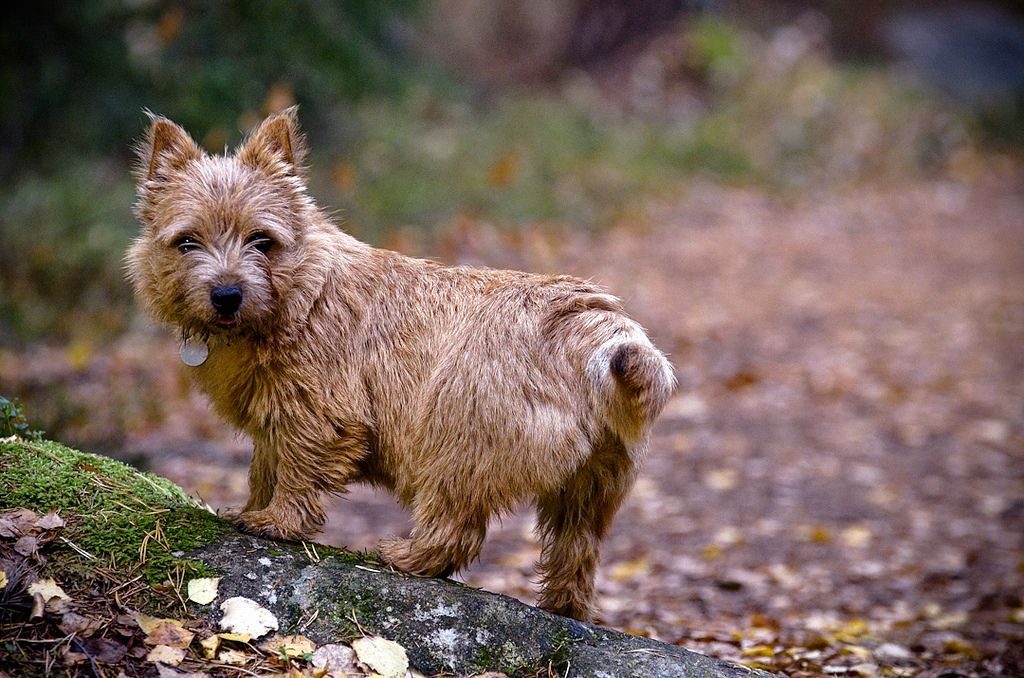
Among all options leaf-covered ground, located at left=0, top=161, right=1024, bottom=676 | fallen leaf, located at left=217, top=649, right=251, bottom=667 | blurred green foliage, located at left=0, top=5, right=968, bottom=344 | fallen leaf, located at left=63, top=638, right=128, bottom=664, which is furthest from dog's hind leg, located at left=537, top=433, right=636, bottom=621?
blurred green foliage, located at left=0, top=5, right=968, bottom=344

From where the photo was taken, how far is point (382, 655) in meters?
3.58

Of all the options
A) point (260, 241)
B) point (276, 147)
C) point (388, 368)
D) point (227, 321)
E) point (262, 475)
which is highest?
point (276, 147)

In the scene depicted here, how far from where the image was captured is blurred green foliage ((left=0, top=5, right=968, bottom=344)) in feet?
35.7

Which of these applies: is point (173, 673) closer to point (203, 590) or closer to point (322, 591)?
point (203, 590)

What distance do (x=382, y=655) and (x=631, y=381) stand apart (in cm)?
139

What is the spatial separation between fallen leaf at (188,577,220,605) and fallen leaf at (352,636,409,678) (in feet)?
1.90

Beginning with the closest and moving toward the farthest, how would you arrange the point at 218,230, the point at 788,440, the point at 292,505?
the point at 218,230, the point at 292,505, the point at 788,440

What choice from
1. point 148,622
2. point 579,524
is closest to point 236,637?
point 148,622

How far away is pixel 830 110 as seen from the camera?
69.2 feet

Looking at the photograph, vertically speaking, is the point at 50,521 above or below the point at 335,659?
above

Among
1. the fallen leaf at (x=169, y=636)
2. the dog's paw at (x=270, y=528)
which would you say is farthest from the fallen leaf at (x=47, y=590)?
the dog's paw at (x=270, y=528)

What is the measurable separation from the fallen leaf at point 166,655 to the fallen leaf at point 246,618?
0.65 feet

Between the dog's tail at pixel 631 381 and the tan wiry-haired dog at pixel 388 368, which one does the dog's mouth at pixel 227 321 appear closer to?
the tan wiry-haired dog at pixel 388 368

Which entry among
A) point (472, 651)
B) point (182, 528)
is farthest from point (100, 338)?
point (472, 651)
